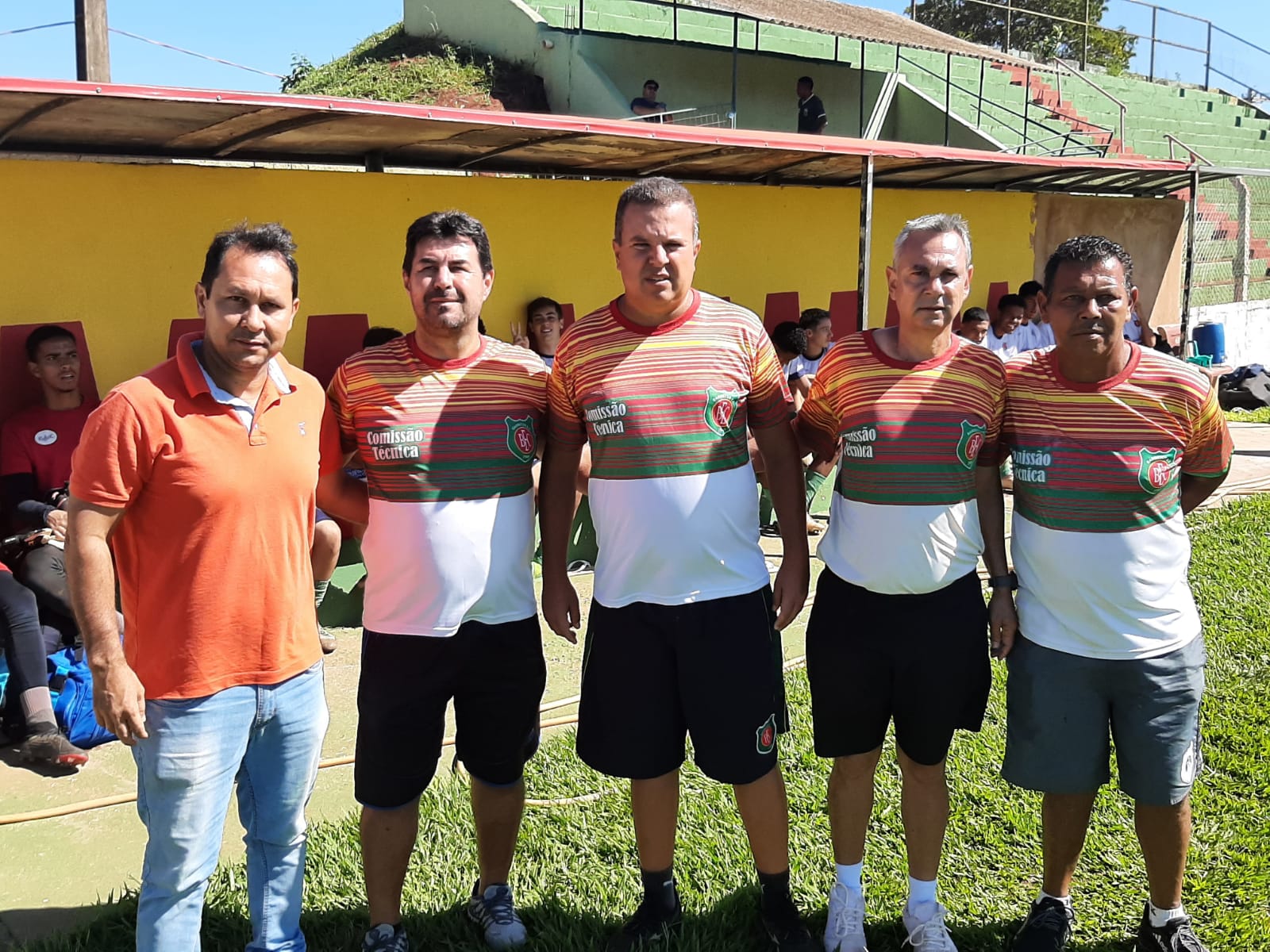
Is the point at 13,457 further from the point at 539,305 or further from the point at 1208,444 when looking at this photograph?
the point at 1208,444

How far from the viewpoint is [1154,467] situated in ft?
9.43

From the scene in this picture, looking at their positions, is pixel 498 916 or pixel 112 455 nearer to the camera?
pixel 112 455

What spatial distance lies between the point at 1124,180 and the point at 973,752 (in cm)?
999

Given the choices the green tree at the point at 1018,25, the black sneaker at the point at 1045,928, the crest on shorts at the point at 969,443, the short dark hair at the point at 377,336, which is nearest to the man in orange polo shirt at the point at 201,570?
the crest on shorts at the point at 969,443

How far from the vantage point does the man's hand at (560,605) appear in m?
3.14

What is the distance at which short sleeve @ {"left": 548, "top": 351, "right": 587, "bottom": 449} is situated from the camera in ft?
9.98

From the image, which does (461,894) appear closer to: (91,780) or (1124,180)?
(91,780)

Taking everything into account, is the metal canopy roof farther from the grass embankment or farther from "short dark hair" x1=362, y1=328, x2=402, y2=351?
the grass embankment

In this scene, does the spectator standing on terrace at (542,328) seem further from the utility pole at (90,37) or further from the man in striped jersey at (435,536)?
the man in striped jersey at (435,536)

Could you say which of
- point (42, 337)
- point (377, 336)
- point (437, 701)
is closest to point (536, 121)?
point (377, 336)

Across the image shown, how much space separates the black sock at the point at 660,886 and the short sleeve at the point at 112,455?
1.76m

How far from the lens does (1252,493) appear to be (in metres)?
9.12

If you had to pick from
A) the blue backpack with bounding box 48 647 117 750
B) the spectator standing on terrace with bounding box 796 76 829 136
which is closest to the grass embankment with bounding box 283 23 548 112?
the spectator standing on terrace with bounding box 796 76 829 136

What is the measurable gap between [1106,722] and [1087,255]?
1265 millimetres
